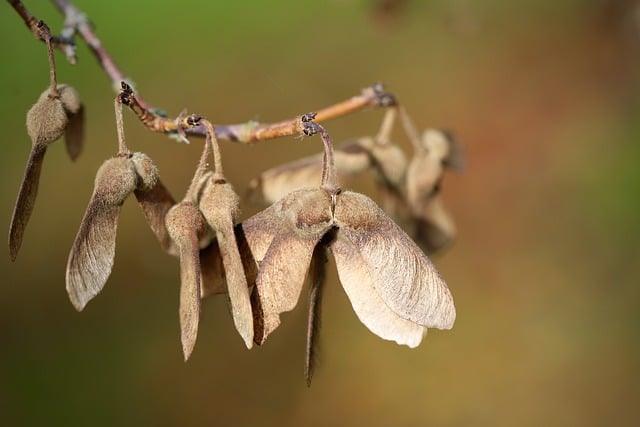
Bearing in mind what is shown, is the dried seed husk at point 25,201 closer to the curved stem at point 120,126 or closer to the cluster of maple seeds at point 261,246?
the cluster of maple seeds at point 261,246

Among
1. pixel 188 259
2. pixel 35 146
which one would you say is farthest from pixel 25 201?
pixel 188 259

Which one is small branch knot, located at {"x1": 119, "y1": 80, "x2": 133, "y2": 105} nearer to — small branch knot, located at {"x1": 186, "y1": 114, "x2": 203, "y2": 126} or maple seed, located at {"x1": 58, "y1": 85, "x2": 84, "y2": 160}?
small branch knot, located at {"x1": 186, "y1": 114, "x2": 203, "y2": 126}

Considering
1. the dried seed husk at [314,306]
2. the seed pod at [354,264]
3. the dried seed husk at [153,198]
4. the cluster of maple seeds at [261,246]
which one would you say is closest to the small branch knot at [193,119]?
the cluster of maple seeds at [261,246]

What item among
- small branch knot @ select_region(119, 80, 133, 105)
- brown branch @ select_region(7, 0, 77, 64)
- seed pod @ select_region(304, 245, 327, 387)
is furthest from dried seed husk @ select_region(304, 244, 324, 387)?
brown branch @ select_region(7, 0, 77, 64)

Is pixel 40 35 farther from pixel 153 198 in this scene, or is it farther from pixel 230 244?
pixel 230 244

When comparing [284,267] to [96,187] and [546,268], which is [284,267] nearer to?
[96,187]

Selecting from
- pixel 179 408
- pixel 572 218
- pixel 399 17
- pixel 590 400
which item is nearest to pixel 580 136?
pixel 572 218
